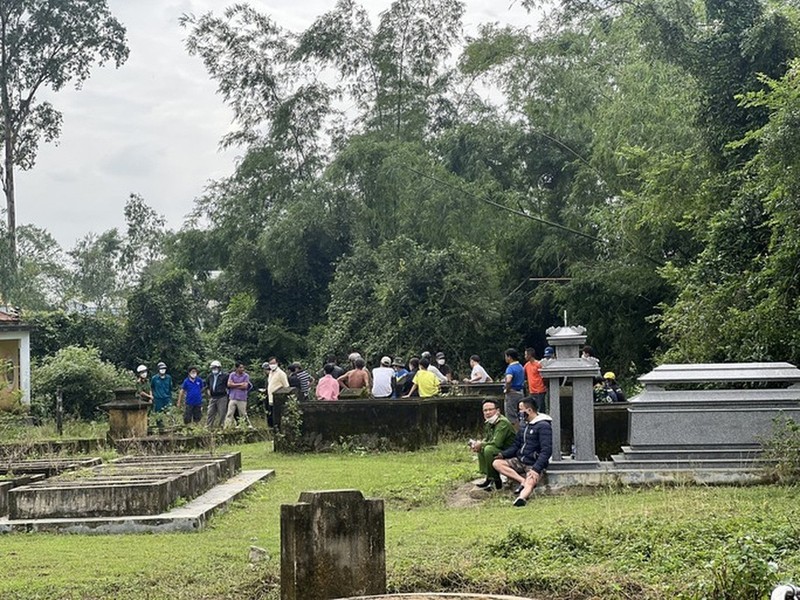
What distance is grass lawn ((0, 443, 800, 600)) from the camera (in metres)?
8.03

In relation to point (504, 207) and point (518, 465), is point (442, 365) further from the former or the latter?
point (518, 465)

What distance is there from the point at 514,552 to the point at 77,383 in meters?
25.0

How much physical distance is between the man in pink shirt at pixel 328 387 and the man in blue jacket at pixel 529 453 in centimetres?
776

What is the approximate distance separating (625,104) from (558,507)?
1810cm

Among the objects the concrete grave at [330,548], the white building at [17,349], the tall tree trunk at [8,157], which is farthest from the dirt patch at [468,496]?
the tall tree trunk at [8,157]

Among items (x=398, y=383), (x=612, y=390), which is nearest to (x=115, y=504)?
(x=612, y=390)

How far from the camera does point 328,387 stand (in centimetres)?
2189

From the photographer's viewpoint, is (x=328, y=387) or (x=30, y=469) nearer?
(x=30, y=469)

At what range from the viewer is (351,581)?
7508 millimetres

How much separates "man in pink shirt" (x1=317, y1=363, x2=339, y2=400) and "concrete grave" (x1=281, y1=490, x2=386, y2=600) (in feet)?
46.3

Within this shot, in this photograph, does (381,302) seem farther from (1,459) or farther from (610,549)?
(610,549)

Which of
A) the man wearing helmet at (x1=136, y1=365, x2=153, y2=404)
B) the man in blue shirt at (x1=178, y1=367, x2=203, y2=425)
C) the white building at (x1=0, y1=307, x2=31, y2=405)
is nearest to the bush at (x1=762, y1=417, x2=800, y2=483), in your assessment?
the man in blue shirt at (x1=178, y1=367, x2=203, y2=425)

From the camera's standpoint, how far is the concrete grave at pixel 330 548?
7461 mm

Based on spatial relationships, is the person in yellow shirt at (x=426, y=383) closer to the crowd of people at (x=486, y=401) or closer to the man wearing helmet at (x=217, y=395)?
the crowd of people at (x=486, y=401)
